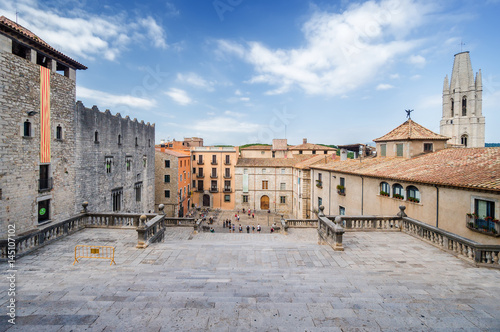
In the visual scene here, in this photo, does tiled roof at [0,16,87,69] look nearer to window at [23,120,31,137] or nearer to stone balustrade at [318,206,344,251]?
window at [23,120,31,137]

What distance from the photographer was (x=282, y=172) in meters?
49.1

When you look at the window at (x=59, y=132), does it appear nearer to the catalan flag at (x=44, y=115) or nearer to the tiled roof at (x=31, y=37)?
the catalan flag at (x=44, y=115)

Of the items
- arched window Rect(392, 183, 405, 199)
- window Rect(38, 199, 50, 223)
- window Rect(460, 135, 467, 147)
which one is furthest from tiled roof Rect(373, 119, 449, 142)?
window Rect(460, 135, 467, 147)

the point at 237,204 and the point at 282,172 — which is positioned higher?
the point at 282,172

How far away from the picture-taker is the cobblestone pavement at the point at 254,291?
528cm

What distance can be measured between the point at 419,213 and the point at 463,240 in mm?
8785

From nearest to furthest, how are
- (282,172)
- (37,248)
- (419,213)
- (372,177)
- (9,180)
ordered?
(37,248)
(9,180)
(419,213)
(372,177)
(282,172)

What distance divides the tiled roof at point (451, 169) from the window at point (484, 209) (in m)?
1.03

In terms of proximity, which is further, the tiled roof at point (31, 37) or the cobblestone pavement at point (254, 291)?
the tiled roof at point (31, 37)

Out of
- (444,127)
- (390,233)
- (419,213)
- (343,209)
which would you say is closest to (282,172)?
(343,209)

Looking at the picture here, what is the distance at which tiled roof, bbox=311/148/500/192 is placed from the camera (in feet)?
44.8

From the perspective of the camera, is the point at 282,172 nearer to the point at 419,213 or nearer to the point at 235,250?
the point at 419,213

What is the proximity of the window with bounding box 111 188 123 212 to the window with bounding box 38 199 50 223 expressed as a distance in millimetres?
7701

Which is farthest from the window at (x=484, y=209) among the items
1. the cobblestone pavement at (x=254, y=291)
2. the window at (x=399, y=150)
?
the window at (x=399, y=150)
